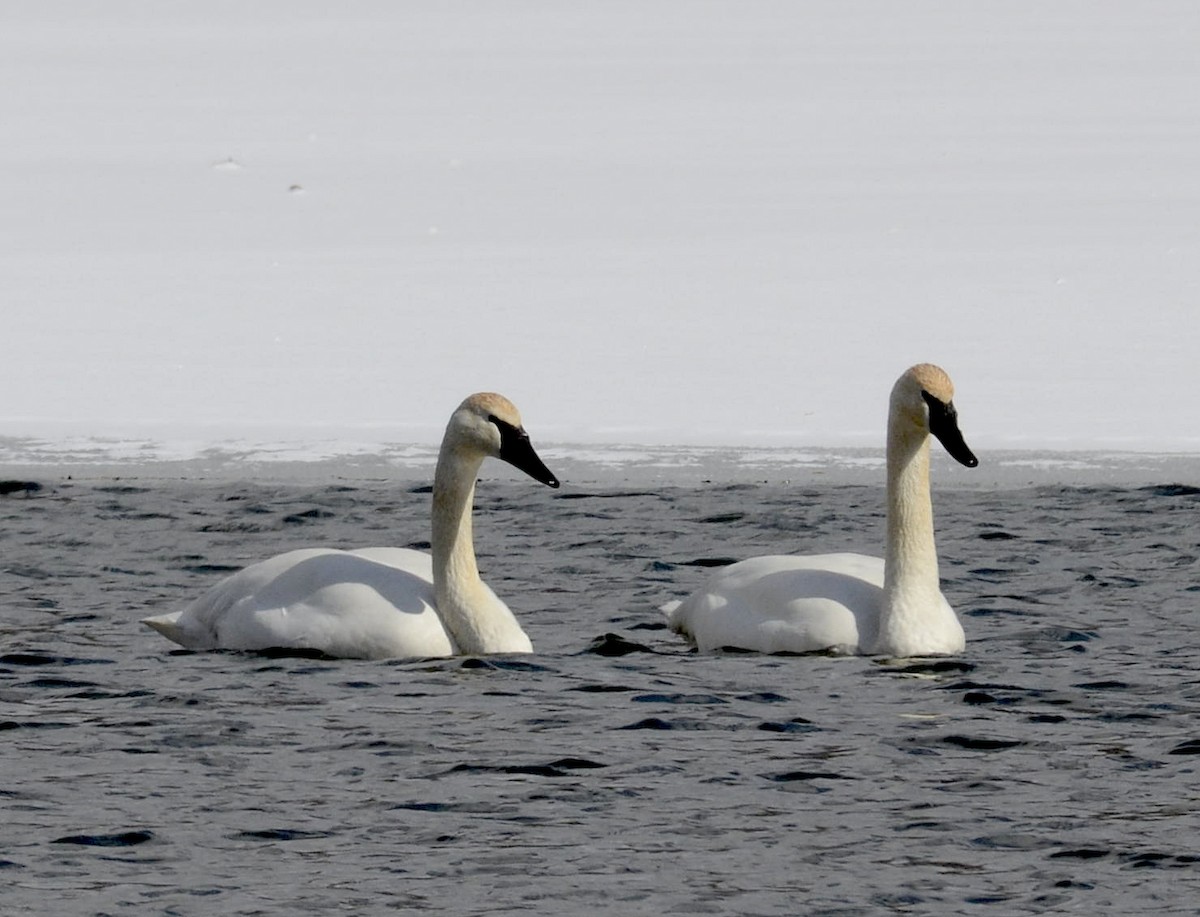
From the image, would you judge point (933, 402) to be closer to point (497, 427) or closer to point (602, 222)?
point (497, 427)

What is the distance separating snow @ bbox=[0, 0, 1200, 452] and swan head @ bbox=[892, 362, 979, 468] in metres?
3.15

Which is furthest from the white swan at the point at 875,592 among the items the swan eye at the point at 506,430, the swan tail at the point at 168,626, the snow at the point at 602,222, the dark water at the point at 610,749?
the snow at the point at 602,222

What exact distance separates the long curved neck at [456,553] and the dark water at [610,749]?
15 centimetres

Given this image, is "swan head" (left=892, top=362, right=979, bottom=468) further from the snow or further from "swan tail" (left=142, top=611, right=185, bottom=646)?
the snow

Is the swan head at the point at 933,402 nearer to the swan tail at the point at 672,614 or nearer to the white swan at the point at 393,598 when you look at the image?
the swan tail at the point at 672,614

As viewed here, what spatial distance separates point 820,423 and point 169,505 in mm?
Result: 3288

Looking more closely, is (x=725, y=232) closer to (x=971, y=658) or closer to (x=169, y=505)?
(x=169, y=505)

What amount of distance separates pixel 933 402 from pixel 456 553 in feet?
5.51

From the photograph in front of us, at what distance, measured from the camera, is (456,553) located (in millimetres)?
7980

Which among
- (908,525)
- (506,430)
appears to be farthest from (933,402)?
(506,430)

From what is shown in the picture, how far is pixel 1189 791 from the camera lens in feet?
18.8

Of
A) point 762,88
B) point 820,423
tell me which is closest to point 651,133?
point 762,88

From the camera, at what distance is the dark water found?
5.02 m

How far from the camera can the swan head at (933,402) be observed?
26.4ft
